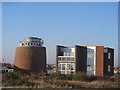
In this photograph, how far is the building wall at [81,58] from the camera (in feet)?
60.4

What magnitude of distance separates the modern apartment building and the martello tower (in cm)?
140

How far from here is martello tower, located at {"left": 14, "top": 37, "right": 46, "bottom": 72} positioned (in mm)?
19094

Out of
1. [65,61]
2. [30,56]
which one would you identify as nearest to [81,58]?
[65,61]

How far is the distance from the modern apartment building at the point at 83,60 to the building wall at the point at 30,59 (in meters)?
1.43

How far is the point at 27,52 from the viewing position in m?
19.2

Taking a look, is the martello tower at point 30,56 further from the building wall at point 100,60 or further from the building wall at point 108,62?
the building wall at point 108,62

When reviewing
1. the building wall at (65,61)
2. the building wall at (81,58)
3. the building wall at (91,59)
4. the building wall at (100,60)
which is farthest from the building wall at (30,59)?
the building wall at (100,60)

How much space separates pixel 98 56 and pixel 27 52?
18.1ft

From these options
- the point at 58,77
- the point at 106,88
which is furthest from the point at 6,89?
the point at 58,77

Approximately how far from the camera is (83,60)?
19.1 meters

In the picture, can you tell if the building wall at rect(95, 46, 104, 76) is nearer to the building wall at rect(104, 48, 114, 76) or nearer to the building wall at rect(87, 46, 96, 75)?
the building wall at rect(87, 46, 96, 75)

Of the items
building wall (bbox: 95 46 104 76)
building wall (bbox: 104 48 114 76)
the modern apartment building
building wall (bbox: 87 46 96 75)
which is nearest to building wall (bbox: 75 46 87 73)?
the modern apartment building

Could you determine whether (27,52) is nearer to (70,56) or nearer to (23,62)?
(23,62)

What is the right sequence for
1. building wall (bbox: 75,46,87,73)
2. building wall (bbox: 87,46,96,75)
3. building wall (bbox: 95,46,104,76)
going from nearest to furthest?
building wall (bbox: 75,46,87,73)
building wall (bbox: 95,46,104,76)
building wall (bbox: 87,46,96,75)
